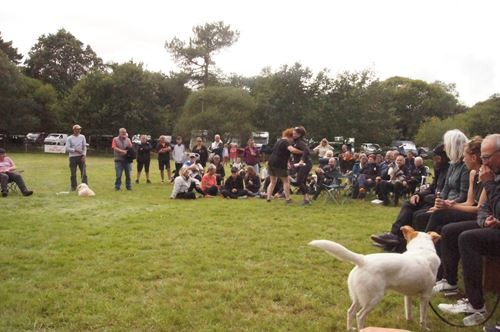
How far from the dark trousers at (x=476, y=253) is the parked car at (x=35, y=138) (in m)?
41.3

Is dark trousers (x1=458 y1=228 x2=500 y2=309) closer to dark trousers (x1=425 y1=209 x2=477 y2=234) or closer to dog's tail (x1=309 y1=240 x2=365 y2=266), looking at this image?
dark trousers (x1=425 y1=209 x2=477 y2=234)

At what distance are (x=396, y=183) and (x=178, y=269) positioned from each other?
773 centimetres

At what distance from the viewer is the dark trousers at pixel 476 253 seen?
3.93 m

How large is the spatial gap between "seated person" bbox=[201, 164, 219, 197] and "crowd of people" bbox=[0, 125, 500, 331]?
0.03m

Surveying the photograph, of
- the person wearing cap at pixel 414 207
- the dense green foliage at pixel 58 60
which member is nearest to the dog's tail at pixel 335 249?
the person wearing cap at pixel 414 207

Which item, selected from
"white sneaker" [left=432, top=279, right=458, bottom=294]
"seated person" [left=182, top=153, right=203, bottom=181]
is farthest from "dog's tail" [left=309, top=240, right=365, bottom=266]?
"seated person" [left=182, top=153, right=203, bottom=181]

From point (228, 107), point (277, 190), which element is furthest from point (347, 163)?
point (228, 107)

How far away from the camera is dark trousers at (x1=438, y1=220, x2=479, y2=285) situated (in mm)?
4371

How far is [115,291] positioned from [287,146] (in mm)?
6780

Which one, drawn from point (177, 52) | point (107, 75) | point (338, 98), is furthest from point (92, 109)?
point (338, 98)

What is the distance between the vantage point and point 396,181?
37.7 feet

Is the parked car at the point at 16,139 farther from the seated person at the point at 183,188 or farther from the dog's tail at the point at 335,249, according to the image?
the dog's tail at the point at 335,249

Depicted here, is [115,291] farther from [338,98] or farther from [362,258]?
[338,98]

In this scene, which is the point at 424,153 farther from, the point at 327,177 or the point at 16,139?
the point at 16,139
